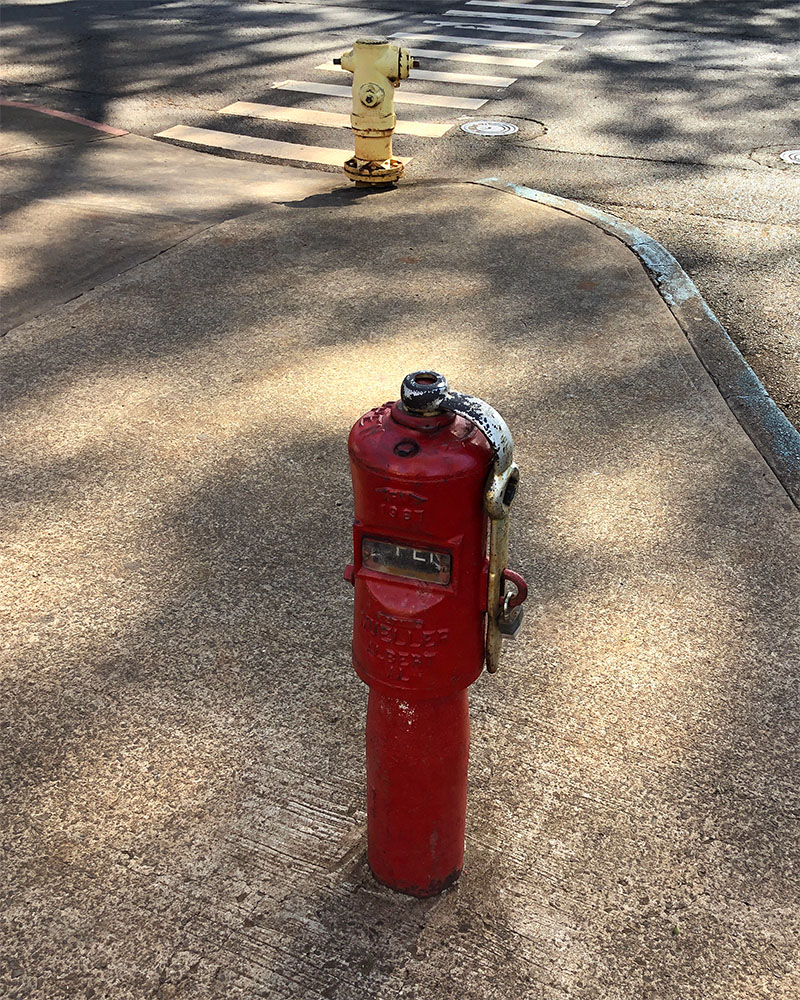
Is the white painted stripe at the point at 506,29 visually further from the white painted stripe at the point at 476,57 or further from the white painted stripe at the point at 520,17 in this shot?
the white painted stripe at the point at 476,57

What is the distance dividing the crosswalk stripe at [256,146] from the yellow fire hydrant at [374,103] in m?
1.12

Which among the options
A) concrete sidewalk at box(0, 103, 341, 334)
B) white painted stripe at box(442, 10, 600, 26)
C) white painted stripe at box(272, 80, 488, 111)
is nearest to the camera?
concrete sidewalk at box(0, 103, 341, 334)

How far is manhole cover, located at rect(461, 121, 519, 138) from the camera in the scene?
9.67 meters

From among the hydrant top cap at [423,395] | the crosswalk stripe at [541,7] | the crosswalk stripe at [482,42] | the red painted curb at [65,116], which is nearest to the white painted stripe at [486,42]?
the crosswalk stripe at [482,42]

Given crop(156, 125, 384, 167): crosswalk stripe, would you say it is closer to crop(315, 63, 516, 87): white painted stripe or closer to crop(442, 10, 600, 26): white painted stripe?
crop(315, 63, 516, 87): white painted stripe

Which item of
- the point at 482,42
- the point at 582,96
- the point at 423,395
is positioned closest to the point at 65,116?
the point at 582,96

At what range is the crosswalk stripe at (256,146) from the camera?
8898 millimetres

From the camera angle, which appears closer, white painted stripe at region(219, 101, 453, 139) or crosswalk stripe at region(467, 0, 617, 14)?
white painted stripe at region(219, 101, 453, 139)

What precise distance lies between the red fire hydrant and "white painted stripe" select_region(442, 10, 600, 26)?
15.0 meters

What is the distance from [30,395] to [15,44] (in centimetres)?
1037

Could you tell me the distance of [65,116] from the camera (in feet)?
32.2

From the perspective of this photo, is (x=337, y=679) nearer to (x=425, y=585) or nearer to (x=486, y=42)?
(x=425, y=585)

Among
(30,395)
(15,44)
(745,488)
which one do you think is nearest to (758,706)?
(745,488)

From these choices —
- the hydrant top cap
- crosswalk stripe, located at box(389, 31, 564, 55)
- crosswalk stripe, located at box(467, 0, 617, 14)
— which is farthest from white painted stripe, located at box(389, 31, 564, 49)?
the hydrant top cap
